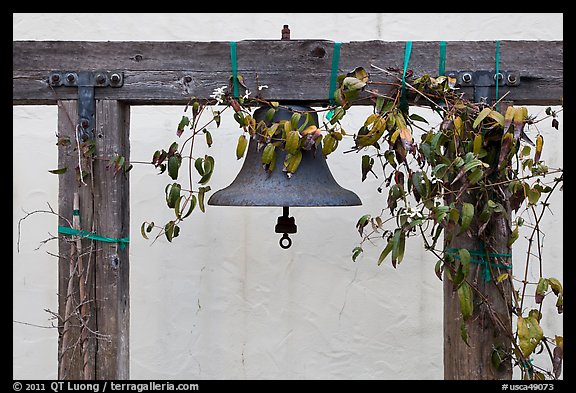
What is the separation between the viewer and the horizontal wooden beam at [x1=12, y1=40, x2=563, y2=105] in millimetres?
2115

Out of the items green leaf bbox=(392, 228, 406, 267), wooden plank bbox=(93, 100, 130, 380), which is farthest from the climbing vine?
wooden plank bbox=(93, 100, 130, 380)

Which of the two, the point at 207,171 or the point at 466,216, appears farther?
the point at 207,171

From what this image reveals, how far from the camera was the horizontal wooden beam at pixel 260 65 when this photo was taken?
2.12 metres

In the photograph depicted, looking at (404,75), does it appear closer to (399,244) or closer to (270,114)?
(270,114)

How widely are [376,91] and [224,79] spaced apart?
0.38 metres

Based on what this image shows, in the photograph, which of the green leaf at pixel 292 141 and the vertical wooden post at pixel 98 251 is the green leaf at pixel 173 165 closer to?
the vertical wooden post at pixel 98 251

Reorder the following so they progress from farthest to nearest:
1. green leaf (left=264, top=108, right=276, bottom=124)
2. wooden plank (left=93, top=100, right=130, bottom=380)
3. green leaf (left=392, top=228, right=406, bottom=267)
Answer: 1. wooden plank (left=93, top=100, right=130, bottom=380)
2. green leaf (left=264, top=108, right=276, bottom=124)
3. green leaf (left=392, top=228, right=406, bottom=267)

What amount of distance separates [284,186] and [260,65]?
34 cm

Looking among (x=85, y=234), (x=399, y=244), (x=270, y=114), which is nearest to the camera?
(x=399, y=244)

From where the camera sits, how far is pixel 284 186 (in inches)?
78.3

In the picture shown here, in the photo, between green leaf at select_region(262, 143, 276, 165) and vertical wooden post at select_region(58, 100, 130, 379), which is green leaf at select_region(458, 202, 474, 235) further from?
vertical wooden post at select_region(58, 100, 130, 379)

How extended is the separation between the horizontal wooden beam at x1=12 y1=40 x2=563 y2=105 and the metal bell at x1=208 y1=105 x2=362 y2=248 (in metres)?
0.11

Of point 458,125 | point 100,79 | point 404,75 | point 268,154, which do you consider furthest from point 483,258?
point 100,79

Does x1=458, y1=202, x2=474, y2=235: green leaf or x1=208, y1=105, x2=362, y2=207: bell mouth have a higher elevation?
x1=208, y1=105, x2=362, y2=207: bell mouth
